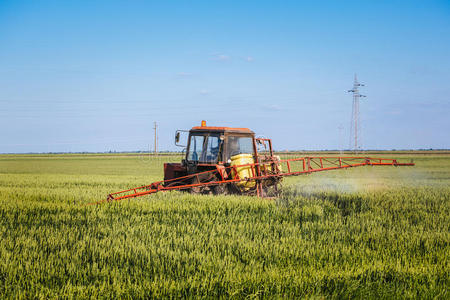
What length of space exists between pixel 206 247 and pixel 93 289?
6.76ft

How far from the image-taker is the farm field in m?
4.48

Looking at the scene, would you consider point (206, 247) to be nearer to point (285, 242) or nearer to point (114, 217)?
point (285, 242)

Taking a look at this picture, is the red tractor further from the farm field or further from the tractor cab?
the farm field

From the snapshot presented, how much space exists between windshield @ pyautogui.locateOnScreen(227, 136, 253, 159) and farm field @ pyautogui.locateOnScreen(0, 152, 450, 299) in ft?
6.42

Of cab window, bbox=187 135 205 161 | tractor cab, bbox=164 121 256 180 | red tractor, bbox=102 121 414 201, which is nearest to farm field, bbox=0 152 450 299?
red tractor, bbox=102 121 414 201

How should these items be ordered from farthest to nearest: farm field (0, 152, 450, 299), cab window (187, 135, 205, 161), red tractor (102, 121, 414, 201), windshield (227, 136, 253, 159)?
cab window (187, 135, 205, 161) → windshield (227, 136, 253, 159) → red tractor (102, 121, 414, 201) → farm field (0, 152, 450, 299)

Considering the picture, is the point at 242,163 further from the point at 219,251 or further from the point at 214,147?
the point at 219,251

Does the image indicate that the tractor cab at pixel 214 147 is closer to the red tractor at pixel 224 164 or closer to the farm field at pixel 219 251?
the red tractor at pixel 224 164

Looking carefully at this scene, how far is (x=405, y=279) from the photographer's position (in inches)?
193

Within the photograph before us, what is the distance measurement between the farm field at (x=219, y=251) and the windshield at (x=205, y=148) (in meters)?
1.85

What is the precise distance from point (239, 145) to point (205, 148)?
1.06 metres

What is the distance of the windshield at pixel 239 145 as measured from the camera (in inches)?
425

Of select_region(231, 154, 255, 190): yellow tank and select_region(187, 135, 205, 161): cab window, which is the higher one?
select_region(187, 135, 205, 161): cab window

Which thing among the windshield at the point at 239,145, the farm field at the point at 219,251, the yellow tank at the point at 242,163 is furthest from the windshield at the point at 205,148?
the farm field at the point at 219,251
